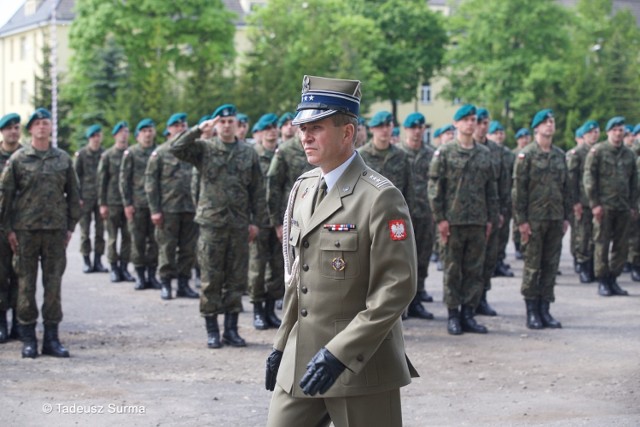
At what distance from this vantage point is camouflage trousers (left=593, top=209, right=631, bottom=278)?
1458 cm

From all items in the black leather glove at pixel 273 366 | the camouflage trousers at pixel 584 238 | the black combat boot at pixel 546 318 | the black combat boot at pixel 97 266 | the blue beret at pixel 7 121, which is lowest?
the black combat boot at pixel 97 266

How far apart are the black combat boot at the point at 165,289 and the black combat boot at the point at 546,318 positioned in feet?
16.0

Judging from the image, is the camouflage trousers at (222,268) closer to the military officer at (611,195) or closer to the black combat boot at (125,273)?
the military officer at (611,195)

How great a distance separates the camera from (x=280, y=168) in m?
11.9

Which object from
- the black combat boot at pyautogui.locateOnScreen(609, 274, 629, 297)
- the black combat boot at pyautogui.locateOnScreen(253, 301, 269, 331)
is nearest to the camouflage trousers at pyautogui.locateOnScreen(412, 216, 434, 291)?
the black combat boot at pyautogui.locateOnScreen(253, 301, 269, 331)

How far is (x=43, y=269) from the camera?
10.0 metres

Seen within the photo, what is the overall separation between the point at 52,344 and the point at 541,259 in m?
5.22

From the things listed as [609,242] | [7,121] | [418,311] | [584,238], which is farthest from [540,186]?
[7,121]

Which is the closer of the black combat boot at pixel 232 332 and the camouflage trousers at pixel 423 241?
the black combat boot at pixel 232 332

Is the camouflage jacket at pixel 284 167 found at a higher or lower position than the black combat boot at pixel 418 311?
higher

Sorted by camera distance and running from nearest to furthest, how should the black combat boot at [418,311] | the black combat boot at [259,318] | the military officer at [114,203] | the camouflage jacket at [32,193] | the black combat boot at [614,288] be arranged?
the camouflage jacket at [32,193] < the black combat boot at [259,318] < the black combat boot at [418,311] < the black combat boot at [614,288] < the military officer at [114,203]

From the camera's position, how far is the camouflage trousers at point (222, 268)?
10453 millimetres

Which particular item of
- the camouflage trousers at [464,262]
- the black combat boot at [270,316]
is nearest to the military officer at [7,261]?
the black combat boot at [270,316]

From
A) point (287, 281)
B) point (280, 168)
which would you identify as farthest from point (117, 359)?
point (287, 281)
